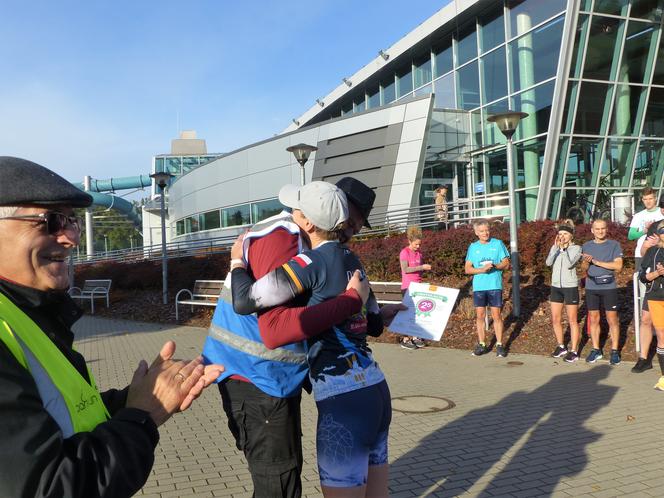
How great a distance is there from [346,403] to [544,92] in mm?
19548

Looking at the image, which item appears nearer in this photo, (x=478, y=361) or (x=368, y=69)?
(x=478, y=361)

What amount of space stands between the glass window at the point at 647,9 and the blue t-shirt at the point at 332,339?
68.4 feet

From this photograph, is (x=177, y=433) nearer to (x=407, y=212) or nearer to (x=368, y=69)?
(x=407, y=212)

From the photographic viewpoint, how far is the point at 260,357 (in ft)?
8.70

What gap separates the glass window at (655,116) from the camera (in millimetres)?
19906

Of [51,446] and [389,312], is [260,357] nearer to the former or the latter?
[389,312]

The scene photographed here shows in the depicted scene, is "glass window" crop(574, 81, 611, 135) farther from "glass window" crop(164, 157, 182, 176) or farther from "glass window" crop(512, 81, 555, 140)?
"glass window" crop(164, 157, 182, 176)

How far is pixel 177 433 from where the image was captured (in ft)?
18.6

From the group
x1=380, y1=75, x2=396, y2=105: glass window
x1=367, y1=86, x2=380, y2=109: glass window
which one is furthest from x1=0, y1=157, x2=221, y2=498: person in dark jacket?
x1=367, y1=86, x2=380, y2=109: glass window

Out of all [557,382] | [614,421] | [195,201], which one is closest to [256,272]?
[614,421]

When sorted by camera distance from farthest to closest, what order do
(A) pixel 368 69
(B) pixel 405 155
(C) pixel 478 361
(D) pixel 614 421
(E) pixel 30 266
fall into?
(A) pixel 368 69 → (B) pixel 405 155 → (C) pixel 478 361 → (D) pixel 614 421 → (E) pixel 30 266

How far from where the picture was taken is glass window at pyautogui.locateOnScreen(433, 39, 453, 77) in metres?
25.2

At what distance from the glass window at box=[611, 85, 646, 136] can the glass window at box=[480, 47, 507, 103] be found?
3.96 m

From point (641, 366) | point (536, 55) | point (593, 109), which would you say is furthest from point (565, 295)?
point (536, 55)
